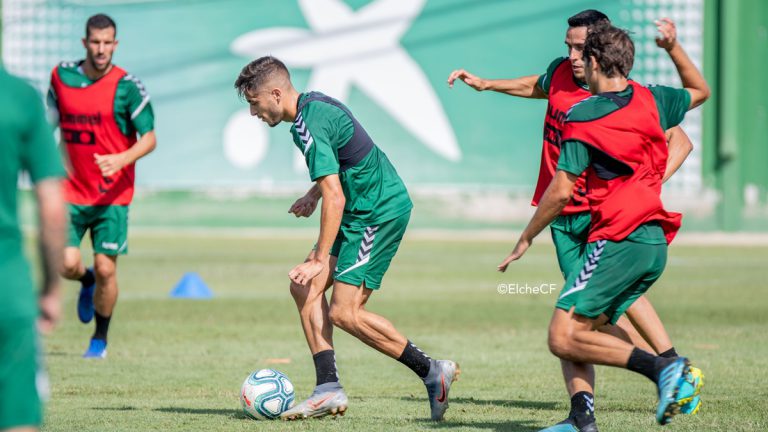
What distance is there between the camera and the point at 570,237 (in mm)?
7016

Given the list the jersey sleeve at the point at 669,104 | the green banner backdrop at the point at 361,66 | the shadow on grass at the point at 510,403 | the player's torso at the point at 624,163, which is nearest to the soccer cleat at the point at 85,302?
the shadow on grass at the point at 510,403

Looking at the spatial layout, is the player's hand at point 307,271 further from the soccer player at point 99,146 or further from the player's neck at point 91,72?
the player's neck at point 91,72

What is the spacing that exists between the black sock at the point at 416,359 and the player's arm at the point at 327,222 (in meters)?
0.91

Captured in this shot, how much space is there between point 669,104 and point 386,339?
7.14 feet

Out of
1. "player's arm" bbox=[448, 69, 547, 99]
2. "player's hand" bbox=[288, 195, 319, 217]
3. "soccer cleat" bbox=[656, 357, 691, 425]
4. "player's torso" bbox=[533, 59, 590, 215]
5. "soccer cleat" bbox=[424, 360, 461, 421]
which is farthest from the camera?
"player's arm" bbox=[448, 69, 547, 99]

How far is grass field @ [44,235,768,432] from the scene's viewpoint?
7.06 meters

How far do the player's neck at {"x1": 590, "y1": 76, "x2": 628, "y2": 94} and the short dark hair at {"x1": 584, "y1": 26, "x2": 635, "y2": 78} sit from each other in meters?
0.02

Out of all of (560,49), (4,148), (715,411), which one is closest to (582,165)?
(715,411)

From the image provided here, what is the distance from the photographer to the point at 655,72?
30453 mm

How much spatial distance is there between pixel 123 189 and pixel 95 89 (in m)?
0.87

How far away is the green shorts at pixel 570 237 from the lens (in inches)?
273

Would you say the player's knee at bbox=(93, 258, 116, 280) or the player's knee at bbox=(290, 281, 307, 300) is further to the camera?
the player's knee at bbox=(93, 258, 116, 280)

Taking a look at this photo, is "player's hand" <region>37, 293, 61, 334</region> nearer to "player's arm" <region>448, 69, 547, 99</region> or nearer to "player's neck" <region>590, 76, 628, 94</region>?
"player's neck" <region>590, 76, 628, 94</region>

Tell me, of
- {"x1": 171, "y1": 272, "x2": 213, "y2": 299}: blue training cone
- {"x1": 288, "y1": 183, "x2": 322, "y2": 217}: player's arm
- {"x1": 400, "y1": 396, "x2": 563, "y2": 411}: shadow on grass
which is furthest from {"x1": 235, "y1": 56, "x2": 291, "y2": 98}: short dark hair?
{"x1": 171, "y1": 272, "x2": 213, "y2": 299}: blue training cone
